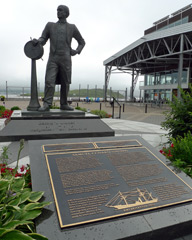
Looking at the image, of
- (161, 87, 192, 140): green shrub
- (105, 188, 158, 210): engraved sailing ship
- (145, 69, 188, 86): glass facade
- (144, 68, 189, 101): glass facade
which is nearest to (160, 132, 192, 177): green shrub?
(161, 87, 192, 140): green shrub

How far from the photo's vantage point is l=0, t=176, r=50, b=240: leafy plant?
5.00ft

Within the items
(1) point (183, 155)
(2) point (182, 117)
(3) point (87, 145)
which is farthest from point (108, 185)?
(2) point (182, 117)

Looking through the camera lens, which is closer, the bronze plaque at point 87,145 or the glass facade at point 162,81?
the bronze plaque at point 87,145

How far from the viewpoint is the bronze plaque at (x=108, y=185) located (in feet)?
6.61

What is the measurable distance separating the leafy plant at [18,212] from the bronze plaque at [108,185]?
23 cm

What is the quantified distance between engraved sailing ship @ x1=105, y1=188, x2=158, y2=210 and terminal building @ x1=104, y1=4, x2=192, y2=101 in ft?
58.1

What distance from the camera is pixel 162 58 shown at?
20.8 meters

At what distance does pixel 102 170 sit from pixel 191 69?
1071 inches

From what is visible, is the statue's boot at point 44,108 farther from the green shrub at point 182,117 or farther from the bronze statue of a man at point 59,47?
the green shrub at point 182,117

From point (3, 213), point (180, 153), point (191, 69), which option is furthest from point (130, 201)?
point (191, 69)

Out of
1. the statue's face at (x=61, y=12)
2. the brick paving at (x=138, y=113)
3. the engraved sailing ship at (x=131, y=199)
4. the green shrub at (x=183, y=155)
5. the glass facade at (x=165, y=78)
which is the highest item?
the glass facade at (x=165, y=78)

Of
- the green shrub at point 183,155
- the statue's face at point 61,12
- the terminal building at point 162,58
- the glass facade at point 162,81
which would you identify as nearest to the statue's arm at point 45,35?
the statue's face at point 61,12

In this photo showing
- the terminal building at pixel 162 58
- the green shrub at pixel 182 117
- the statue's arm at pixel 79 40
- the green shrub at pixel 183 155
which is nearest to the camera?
the green shrub at pixel 183 155

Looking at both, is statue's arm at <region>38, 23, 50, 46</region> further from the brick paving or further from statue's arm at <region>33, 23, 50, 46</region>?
the brick paving
